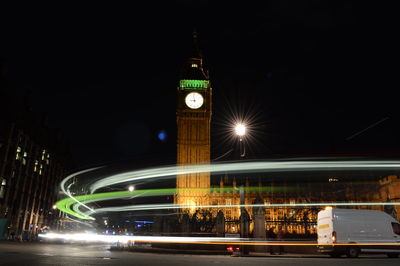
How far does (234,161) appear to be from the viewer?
26.5 metres

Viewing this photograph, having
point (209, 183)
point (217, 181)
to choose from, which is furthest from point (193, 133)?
point (217, 181)

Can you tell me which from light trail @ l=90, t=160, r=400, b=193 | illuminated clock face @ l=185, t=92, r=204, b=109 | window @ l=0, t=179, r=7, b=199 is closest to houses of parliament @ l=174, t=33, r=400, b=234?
illuminated clock face @ l=185, t=92, r=204, b=109

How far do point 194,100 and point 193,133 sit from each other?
7.94 m

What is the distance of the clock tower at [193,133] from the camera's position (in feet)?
249

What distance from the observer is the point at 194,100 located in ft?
270

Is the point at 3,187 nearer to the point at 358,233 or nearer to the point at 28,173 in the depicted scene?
the point at 28,173

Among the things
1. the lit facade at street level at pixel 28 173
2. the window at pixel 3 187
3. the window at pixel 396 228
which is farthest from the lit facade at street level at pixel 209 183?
the window at pixel 396 228

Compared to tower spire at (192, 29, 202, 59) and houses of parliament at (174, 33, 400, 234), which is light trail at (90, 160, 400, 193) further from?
tower spire at (192, 29, 202, 59)

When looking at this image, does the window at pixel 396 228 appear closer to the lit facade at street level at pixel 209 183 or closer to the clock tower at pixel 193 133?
the lit facade at street level at pixel 209 183

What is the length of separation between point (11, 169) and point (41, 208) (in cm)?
1710

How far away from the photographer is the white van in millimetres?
18859

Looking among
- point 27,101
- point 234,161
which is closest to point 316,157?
point 234,161

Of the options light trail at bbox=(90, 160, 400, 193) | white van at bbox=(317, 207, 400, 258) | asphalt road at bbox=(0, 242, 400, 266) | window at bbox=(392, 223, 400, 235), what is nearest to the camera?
asphalt road at bbox=(0, 242, 400, 266)

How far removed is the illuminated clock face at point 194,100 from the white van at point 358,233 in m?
62.5
